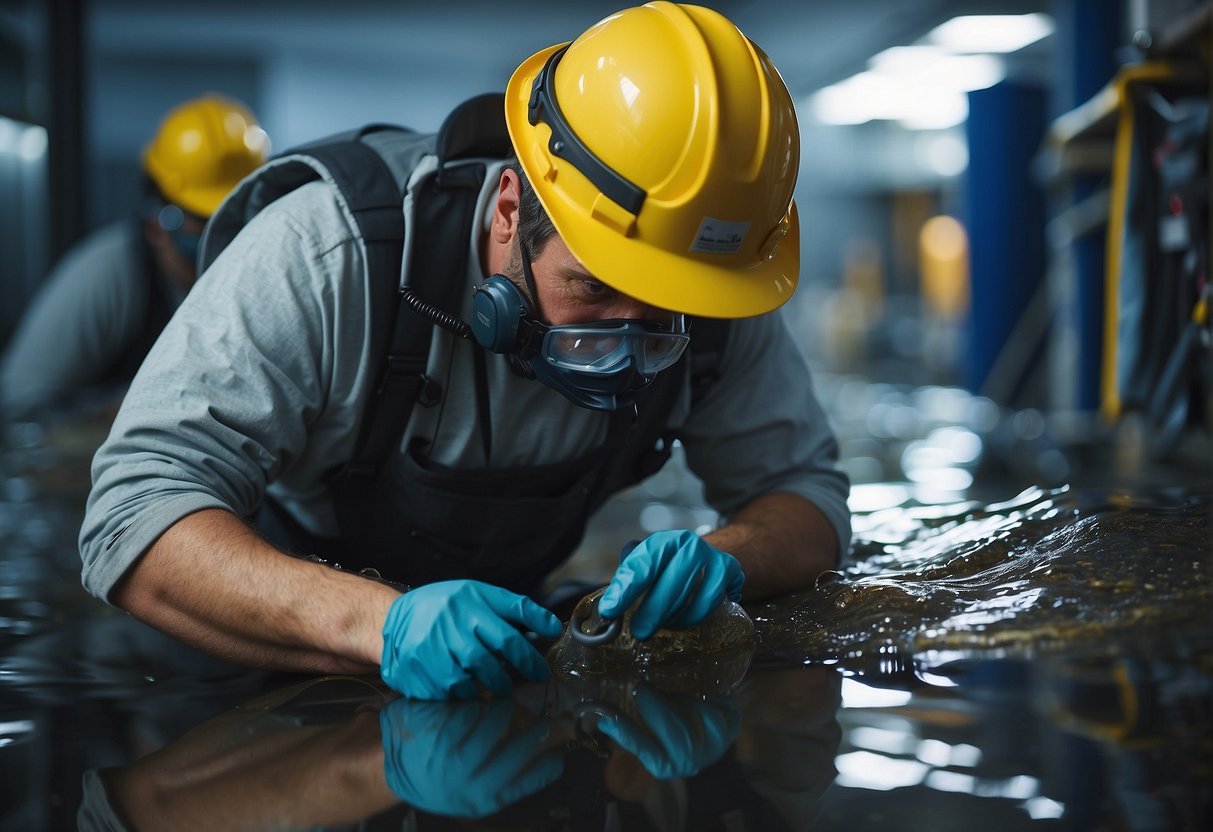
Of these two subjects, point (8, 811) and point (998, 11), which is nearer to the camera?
point (8, 811)

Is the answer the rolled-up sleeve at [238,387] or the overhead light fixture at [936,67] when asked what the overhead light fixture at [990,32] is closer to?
the overhead light fixture at [936,67]

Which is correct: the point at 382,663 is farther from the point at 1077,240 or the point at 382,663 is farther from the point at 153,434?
the point at 1077,240

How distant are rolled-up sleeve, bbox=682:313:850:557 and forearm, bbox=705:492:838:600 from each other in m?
0.07

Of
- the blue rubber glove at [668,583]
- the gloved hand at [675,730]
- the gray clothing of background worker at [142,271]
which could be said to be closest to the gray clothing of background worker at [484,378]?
the blue rubber glove at [668,583]

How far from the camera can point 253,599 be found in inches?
50.3

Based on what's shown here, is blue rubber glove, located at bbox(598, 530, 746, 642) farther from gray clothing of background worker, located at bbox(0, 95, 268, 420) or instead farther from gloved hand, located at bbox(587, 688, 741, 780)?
gray clothing of background worker, located at bbox(0, 95, 268, 420)

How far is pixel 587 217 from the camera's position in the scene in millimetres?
1385

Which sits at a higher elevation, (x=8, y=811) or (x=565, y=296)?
(x=565, y=296)

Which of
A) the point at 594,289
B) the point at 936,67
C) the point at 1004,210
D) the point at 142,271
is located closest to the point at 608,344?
the point at 594,289

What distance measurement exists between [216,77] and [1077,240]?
382 inches

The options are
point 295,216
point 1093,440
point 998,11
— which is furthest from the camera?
point 998,11

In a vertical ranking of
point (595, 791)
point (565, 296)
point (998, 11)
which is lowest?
point (595, 791)

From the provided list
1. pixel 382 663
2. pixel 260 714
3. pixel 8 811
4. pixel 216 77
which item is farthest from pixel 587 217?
pixel 216 77

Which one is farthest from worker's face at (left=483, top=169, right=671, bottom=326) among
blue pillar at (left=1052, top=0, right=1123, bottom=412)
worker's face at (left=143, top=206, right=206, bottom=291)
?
blue pillar at (left=1052, top=0, right=1123, bottom=412)
